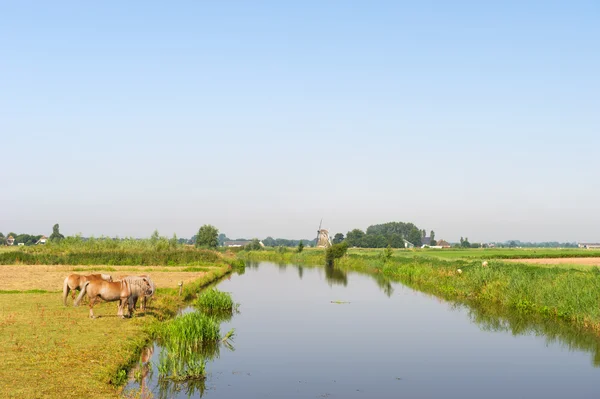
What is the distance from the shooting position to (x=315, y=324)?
25719mm

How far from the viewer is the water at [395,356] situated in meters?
14.9

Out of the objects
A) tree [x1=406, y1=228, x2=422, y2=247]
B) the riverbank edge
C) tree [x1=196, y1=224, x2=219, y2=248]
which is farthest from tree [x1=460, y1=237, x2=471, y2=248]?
the riverbank edge

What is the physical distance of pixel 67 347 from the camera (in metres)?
15.2

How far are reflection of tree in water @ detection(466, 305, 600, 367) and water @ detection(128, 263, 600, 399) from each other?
0.04 m

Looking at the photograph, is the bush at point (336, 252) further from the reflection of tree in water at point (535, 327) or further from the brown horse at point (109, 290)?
the brown horse at point (109, 290)

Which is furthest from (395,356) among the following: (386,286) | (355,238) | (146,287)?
(355,238)

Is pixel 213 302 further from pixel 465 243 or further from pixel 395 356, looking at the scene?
pixel 465 243

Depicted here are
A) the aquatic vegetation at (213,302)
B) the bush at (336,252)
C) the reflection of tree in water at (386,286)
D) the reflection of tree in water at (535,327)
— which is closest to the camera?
the reflection of tree in water at (535,327)

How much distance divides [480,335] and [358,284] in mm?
25176

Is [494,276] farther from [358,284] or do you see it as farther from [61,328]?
[61,328]

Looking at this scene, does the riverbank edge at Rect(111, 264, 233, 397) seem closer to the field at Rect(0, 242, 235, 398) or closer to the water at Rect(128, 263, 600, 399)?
the field at Rect(0, 242, 235, 398)

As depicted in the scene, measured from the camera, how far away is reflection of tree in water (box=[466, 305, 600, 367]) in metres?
21.2

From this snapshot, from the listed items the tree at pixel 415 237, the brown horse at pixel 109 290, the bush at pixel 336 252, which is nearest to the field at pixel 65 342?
the brown horse at pixel 109 290

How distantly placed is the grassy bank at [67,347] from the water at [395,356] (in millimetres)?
1051
